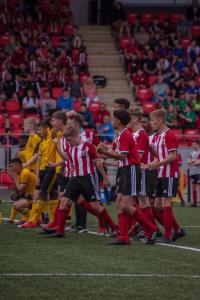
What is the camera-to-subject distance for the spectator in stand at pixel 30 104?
28250 millimetres

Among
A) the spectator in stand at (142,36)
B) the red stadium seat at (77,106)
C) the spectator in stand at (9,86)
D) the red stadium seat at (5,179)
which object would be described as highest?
the spectator in stand at (142,36)

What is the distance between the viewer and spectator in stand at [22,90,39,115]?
28.2 m

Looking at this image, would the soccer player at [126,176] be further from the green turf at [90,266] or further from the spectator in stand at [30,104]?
the spectator in stand at [30,104]

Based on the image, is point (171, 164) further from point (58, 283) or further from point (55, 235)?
point (58, 283)

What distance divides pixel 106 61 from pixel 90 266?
24.1 metres

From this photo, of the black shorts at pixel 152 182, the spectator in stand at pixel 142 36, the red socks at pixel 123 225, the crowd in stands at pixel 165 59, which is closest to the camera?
the red socks at pixel 123 225

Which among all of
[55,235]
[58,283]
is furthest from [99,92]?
[58,283]

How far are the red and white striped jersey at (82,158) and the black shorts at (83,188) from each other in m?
0.07

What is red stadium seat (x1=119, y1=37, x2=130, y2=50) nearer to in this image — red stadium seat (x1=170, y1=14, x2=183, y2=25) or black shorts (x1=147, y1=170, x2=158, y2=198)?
red stadium seat (x1=170, y1=14, x2=183, y2=25)

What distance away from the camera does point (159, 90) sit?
1221 inches

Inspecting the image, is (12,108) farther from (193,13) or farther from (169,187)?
(169,187)

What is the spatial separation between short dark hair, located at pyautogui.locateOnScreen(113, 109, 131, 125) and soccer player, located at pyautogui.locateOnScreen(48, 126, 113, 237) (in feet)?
3.47

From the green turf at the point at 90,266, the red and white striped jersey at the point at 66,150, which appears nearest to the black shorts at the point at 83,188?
the green turf at the point at 90,266

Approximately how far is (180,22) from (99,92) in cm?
495
